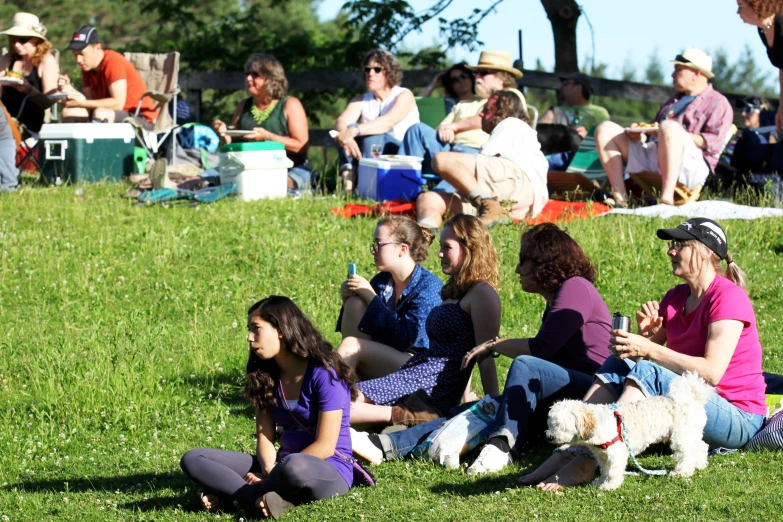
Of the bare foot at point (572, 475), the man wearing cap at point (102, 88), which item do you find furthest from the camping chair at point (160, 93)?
the bare foot at point (572, 475)

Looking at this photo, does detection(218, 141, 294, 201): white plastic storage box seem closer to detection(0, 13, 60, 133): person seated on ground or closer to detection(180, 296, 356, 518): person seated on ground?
detection(0, 13, 60, 133): person seated on ground

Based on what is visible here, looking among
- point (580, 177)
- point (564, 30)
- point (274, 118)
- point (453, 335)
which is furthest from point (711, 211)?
point (564, 30)

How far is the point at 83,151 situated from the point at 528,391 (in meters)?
7.72

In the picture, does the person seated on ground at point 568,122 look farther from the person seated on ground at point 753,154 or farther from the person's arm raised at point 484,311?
the person's arm raised at point 484,311

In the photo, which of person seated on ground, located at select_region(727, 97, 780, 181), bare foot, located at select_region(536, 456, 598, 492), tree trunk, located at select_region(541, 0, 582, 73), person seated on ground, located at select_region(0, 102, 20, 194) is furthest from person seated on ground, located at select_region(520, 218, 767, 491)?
tree trunk, located at select_region(541, 0, 582, 73)

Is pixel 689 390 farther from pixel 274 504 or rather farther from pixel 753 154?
pixel 753 154

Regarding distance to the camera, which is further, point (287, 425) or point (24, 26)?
point (24, 26)

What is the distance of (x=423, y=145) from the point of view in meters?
10.2

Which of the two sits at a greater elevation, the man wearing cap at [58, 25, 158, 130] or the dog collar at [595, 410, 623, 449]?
the man wearing cap at [58, 25, 158, 130]

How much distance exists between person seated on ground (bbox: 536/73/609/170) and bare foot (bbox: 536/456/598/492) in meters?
6.60

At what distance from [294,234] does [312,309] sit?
66.6 inches

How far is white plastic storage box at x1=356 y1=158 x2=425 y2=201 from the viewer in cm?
978

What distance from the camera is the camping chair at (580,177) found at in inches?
403

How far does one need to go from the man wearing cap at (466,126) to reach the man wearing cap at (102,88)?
11.1ft
